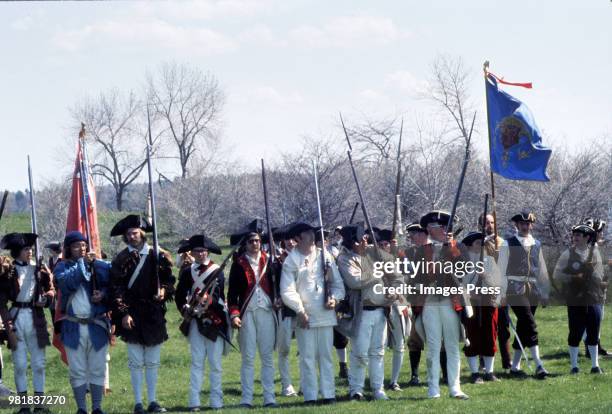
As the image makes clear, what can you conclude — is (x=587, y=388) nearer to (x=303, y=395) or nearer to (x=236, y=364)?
(x=303, y=395)

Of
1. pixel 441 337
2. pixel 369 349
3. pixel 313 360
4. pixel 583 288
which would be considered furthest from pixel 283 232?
pixel 583 288

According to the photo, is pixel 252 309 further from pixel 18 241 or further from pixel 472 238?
pixel 472 238

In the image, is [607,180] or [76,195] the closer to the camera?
[76,195]

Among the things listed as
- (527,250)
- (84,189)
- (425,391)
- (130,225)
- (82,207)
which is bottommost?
(425,391)

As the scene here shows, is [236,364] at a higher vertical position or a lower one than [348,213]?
lower

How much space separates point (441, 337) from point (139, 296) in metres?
3.50

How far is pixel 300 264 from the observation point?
11484mm

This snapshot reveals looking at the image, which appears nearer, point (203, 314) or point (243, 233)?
point (203, 314)

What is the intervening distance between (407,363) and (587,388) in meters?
3.50

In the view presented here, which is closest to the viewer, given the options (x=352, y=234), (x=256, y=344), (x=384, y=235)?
(x=256, y=344)

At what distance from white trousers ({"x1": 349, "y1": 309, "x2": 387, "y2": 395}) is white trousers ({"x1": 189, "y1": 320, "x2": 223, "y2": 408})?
5.18ft

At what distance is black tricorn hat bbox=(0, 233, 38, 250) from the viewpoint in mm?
11332

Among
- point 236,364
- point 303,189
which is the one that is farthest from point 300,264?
point 303,189

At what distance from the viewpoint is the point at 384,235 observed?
1237 centimetres
